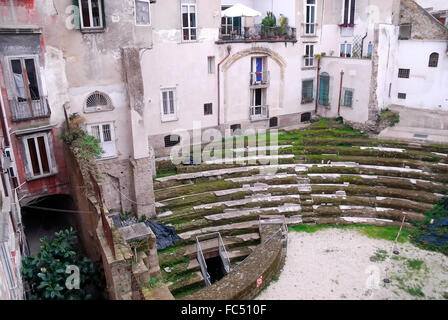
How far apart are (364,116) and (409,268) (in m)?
10.3

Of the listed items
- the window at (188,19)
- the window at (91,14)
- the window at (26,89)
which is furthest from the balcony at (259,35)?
the window at (26,89)

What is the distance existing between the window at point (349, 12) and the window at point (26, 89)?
17.7 metres

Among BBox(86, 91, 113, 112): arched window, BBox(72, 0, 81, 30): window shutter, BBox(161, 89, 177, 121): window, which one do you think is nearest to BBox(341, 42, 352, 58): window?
BBox(161, 89, 177, 121): window

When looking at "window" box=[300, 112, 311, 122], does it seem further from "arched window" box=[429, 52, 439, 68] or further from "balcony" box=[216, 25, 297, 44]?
"arched window" box=[429, 52, 439, 68]

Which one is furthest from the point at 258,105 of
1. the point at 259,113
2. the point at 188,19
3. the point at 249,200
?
the point at 249,200

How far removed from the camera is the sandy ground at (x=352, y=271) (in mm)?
11953

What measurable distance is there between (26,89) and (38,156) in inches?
86.9

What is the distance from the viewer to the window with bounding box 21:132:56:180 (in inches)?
488

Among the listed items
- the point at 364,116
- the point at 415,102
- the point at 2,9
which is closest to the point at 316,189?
the point at 364,116

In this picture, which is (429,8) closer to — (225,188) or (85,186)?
(225,188)

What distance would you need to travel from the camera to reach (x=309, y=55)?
74.2 feet

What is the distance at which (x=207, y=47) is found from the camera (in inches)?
749

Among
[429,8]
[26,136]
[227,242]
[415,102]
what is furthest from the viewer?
[429,8]
